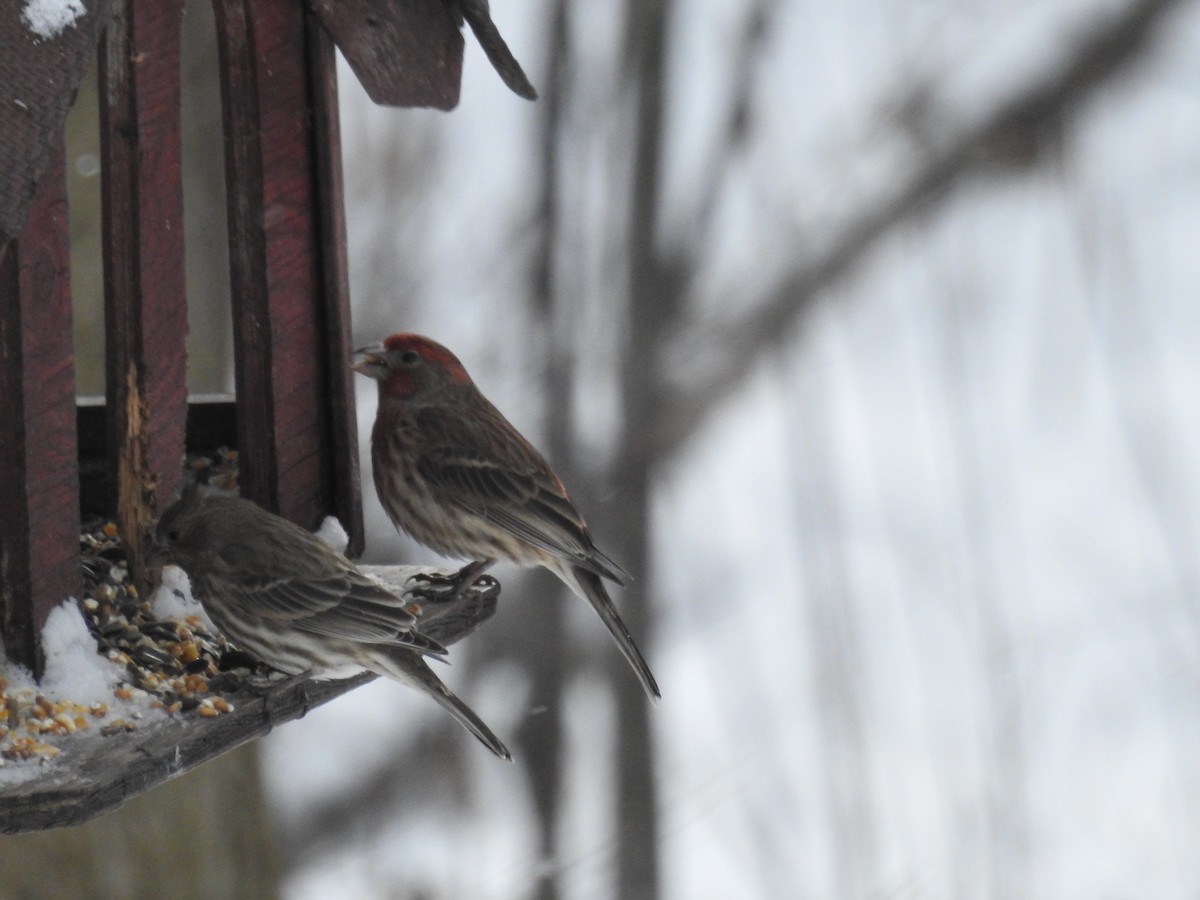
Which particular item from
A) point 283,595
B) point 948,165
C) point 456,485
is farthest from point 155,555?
point 948,165

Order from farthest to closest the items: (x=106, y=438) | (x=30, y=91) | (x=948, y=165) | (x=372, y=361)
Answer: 1. (x=948, y=165)
2. (x=372, y=361)
3. (x=106, y=438)
4. (x=30, y=91)

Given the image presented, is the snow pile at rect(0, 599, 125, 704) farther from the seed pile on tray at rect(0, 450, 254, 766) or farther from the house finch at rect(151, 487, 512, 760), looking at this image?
the house finch at rect(151, 487, 512, 760)

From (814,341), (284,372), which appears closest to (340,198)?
(284,372)

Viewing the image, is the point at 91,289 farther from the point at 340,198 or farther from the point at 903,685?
the point at 903,685

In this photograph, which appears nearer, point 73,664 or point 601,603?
point 73,664

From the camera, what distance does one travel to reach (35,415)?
2.83m

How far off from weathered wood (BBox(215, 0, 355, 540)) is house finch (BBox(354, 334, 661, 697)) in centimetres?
55

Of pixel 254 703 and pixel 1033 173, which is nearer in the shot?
pixel 254 703

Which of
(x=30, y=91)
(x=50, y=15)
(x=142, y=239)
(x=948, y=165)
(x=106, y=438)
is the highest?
(x=948, y=165)

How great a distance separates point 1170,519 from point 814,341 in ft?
5.39

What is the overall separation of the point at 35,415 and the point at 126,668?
482 millimetres

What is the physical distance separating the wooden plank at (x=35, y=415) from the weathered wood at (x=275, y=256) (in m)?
0.61

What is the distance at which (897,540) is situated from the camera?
7.04 metres

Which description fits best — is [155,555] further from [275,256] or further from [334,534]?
[275,256]
